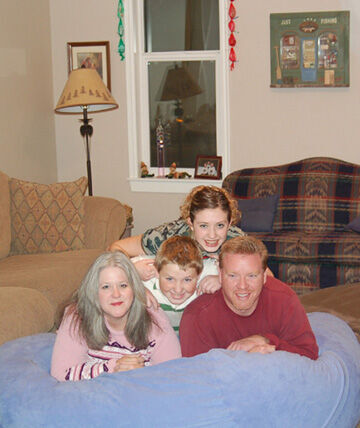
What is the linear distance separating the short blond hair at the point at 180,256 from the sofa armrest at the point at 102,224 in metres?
1.76

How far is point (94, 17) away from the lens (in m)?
5.41

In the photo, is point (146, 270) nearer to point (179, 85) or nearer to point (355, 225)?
point (355, 225)

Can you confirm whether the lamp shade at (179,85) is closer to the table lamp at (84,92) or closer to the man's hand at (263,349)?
the table lamp at (84,92)

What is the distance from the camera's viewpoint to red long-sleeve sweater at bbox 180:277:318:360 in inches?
83.7

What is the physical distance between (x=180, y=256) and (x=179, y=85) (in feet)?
11.3

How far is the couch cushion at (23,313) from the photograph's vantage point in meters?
2.60

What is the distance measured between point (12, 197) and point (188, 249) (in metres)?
2.09

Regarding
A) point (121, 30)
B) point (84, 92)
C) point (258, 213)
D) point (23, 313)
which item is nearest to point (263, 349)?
point (23, 313)

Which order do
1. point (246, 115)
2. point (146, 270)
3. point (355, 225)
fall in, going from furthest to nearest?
point (246, 115) → point (355, 225) → point (146, 270)

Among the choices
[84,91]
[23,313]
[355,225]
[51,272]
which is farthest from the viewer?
[84,91]

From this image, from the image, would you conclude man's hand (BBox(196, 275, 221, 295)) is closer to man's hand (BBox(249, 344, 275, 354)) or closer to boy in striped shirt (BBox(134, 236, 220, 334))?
boy in striped shirt (BBox(134, 236, 220, 334))

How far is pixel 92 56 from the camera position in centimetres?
545

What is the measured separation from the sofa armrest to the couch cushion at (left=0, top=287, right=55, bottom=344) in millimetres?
1041

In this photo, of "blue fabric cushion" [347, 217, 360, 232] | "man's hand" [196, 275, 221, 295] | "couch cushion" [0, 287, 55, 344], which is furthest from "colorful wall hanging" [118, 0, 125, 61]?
"man's hand" [196, 275, 221, 295]
